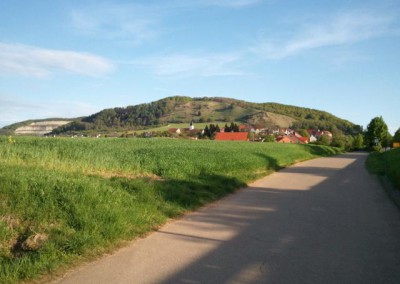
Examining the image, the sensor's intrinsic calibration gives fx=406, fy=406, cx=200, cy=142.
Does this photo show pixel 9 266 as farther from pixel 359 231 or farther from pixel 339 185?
pixel 339 185

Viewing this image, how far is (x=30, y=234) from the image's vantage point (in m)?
6.62

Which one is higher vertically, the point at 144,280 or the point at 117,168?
the point at 117,168

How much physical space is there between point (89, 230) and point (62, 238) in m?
0.58

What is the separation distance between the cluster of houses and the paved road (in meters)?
78.5

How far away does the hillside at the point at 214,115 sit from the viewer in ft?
373

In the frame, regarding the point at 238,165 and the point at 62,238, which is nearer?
the point at 62,238

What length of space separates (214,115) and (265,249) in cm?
13915

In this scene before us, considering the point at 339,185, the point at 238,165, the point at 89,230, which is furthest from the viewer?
the point at 238,165

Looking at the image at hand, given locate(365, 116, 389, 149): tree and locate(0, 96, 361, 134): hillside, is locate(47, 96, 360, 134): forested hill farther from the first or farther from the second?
locate(365, 116, 389, 149): tree

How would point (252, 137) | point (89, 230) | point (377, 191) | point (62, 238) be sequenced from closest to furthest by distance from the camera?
1. point (62, 238)
2. point (89, 230)
3. point (377, 191)
4. point (252, 137)

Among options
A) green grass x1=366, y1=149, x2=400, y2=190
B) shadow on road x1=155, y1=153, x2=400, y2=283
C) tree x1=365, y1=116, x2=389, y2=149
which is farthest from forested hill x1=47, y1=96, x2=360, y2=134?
shadow on road x1=155, y1=153, x2=400, y2=283

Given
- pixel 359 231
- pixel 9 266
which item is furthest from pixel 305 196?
pixel 9 266

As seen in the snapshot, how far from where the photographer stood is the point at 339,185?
1723 cm

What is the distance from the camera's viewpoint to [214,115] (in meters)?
146
